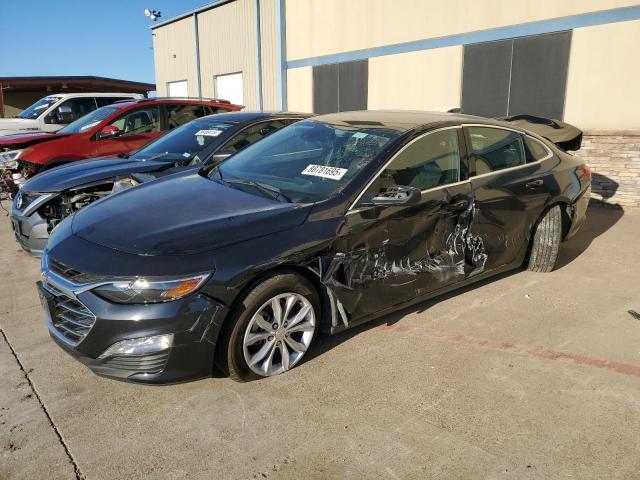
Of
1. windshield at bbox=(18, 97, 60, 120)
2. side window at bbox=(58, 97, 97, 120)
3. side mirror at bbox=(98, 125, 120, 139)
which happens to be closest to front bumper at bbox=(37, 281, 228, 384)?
side mirror at bbox=(98, 125, 120, 139)

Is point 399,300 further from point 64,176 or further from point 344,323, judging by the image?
point 64,176

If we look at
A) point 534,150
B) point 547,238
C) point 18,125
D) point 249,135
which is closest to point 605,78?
point 534,150

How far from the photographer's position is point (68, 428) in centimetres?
273

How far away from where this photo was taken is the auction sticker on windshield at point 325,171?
356cm

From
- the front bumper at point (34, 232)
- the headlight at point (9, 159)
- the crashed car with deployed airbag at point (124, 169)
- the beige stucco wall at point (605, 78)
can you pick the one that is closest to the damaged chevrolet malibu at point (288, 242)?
the crashed car with deployed airbag at point (124, 169)

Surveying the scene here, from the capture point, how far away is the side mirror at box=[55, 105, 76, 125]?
11.0 metres

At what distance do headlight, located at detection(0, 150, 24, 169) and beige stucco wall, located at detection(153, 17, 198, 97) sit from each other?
1428 cm

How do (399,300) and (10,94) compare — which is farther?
(10,94)

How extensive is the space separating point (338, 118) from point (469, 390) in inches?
100

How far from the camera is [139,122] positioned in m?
7.89

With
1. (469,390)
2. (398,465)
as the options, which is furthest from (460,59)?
(398,465)

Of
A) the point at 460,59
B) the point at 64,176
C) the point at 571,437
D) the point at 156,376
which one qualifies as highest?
the point at 460,59

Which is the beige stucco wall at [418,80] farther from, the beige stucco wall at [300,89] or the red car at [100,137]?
the red car at [100,137]

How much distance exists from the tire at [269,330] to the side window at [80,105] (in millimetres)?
10579
